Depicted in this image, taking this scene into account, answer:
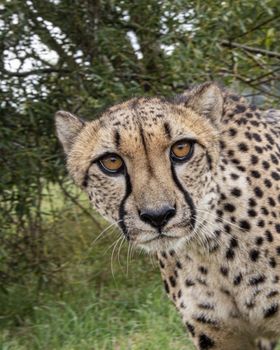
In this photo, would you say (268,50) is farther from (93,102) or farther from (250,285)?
(250,285)

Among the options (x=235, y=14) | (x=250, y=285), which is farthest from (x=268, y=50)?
(x=250, y=285)

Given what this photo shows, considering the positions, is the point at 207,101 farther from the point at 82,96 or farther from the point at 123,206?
the point at 82,96

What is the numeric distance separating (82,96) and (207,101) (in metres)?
1.82

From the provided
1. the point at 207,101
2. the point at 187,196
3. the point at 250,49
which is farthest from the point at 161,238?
the point at 250,49

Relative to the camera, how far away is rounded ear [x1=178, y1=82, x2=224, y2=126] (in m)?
2.85

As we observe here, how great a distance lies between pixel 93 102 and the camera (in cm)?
452

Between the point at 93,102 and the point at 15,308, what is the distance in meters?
1.14

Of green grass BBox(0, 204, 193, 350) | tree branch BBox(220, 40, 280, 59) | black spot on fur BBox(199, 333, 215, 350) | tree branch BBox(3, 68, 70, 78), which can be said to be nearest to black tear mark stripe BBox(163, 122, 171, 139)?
black spot on fur BBox(199, 333, 215, 350)

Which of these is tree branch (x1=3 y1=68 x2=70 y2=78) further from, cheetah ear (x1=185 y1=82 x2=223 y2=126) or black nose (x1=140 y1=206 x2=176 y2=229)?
black nose (x1=140 y1=206 x2=176 y2=229)

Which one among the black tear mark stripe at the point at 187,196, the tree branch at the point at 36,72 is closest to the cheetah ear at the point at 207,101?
the black tear mark stripe at the point at 187,196

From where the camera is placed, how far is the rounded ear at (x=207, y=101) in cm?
285

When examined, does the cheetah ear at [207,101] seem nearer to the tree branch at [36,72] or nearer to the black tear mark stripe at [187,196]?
the black tear mark stripe at [187,196]

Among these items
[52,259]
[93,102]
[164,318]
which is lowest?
[164,318]

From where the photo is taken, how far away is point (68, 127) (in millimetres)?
3027
